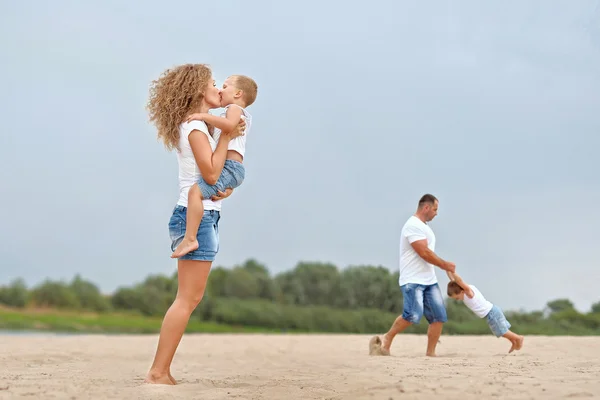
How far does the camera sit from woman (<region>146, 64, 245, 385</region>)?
542cm

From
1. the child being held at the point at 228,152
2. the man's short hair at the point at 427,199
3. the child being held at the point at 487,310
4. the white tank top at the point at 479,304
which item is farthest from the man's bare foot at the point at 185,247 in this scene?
the white tank top at the point at 479,304

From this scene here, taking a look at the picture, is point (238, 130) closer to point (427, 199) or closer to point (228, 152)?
point (228, 152)

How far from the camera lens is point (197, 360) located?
9438mm

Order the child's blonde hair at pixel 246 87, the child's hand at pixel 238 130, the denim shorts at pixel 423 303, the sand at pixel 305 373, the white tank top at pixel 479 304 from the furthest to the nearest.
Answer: the white tank top at pixel 479 304 → the denim shorts at pixel 423 303 → the child's blonde hair at pixel 246 87 → the child's hand at pixel 238 130 → the sand at pixel 305 373

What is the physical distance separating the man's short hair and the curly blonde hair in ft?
13.1

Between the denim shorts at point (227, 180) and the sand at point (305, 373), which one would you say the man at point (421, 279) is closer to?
the sand at point (305, 373)

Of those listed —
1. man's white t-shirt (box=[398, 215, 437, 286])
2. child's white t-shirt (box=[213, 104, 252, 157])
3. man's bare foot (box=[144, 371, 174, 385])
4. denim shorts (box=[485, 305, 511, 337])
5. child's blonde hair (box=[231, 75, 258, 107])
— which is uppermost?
child's blonde hair (box=[231, 75, 258, 107])

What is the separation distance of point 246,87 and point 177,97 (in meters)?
0.55

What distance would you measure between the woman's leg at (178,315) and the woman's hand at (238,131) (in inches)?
38.6

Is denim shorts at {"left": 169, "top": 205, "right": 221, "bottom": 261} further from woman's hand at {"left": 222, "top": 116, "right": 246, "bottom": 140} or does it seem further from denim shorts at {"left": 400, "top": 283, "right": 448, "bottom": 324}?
denim shorts at {"left": 400, "top": 283, "right": 448, "bottom": 324}

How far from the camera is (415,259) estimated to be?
876cm

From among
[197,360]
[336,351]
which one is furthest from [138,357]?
[336,351]

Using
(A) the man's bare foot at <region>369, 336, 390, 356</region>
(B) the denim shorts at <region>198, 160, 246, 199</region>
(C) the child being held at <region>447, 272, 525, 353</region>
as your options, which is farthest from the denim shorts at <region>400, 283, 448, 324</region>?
→ (B) the denim shorts at <region>198, 160, 246, 199</region>

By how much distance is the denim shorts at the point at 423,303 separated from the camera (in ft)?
28.0
